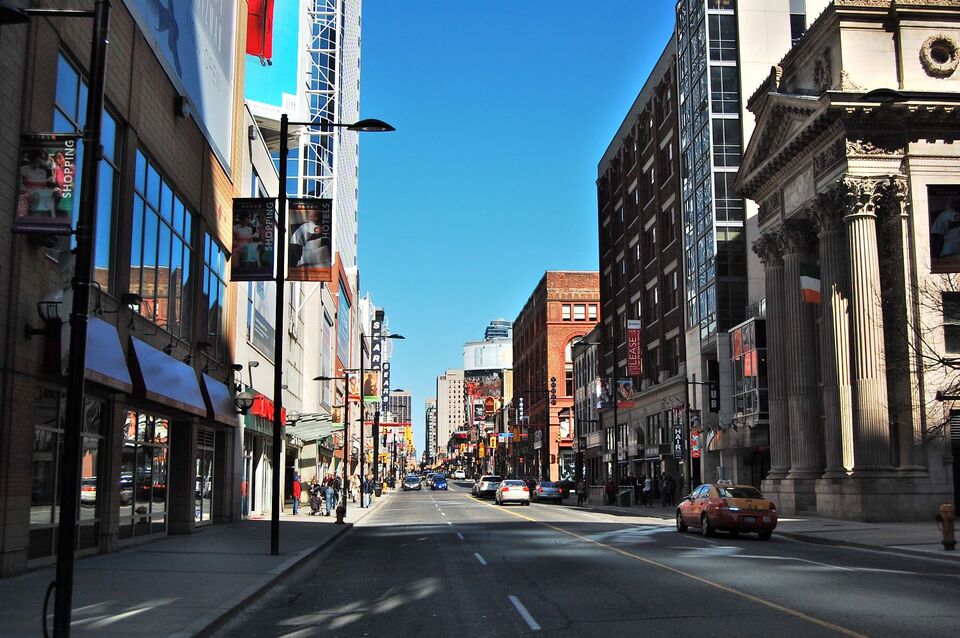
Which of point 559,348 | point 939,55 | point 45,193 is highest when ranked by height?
point 939,55

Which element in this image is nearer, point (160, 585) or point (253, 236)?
point (160, 585)

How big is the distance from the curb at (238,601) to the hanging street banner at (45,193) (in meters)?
5.41

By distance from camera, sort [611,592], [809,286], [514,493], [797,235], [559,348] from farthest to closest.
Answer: [559,348]
[514,493]
[797,235]
[809,286]
[611,592]

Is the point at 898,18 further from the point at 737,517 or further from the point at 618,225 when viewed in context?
the point at 618,225

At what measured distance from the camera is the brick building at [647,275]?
58.5m

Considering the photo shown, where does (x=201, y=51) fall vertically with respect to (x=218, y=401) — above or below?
above


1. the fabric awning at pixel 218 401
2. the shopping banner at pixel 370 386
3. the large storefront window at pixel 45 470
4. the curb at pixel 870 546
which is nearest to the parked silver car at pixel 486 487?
the shopping banner at pixel 370 386

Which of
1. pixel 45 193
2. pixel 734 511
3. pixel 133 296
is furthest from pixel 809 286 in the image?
pixel 45 193

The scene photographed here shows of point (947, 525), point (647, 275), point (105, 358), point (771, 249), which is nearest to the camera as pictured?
point (105, 358)

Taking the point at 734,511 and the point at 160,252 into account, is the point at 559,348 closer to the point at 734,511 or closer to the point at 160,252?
the point at 734,511

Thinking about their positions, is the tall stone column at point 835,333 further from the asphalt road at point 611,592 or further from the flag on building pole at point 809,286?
the asphalt road at point 611,592

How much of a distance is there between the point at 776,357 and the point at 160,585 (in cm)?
3376

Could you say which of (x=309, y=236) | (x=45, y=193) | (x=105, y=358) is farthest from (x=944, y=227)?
(x=45, y=193)

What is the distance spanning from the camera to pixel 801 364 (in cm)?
3962
